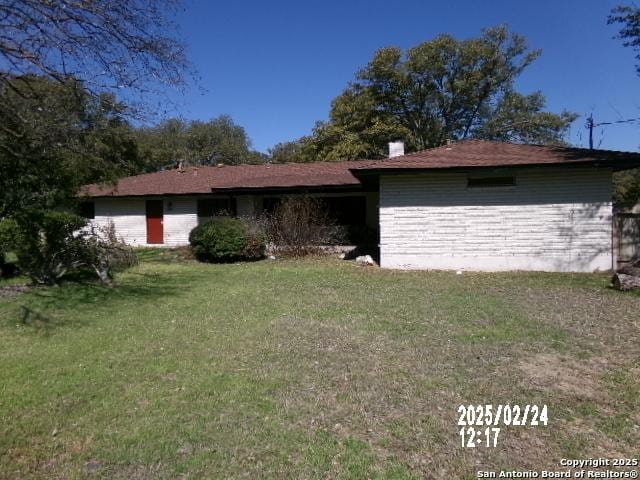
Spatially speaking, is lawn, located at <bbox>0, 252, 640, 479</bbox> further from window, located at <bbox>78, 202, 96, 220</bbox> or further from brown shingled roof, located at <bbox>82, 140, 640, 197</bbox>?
window, located at <bbox>78, 202, 96, 220</bbox>

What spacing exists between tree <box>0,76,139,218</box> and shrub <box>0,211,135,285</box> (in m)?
0.80

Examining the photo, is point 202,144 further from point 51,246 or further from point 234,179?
point 51,246

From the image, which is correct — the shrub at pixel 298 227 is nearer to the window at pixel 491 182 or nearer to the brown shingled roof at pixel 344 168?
the brown shingled roof at pixel 344 168

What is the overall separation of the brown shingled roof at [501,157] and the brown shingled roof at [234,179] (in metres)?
4.56

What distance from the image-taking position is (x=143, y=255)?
18.2 metres

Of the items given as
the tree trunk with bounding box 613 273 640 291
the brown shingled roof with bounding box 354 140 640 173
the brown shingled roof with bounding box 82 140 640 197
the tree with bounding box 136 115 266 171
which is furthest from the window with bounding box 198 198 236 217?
the tree with bounding box 136 115 266 171

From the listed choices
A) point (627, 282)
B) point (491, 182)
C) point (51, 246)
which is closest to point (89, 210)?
point (51, 246)

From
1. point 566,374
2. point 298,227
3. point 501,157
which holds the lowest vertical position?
point 566,374

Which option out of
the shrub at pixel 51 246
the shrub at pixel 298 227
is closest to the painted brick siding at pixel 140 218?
the shrub at pixel 298 227

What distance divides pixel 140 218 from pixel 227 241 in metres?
9.23

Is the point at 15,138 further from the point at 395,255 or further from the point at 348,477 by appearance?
the point at 348,477

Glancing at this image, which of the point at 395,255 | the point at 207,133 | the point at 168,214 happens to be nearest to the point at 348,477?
the point at 395,255

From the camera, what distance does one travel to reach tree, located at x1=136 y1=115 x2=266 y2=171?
4306cm

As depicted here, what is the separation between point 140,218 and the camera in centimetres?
2242
